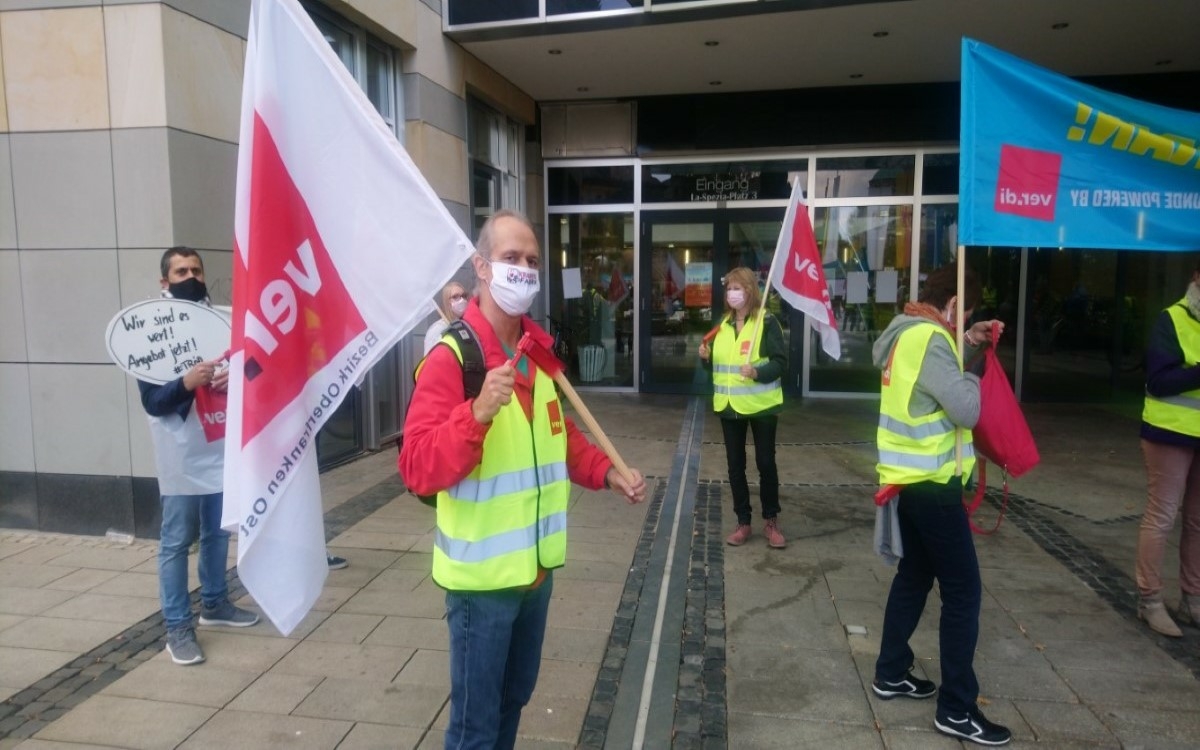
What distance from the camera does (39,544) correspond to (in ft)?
18.0

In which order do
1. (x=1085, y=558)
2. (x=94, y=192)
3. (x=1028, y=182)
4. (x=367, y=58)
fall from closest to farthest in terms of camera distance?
(x=1028, y=182)
(x=1085, y=558)
(x=94, y=192)
(x=367, y=58)

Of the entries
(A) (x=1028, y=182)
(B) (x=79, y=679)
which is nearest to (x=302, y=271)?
(B) (x=79, y=679)

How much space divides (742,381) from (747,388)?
0.06 metres

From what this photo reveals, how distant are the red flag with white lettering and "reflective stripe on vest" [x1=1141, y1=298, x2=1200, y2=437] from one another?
196cm

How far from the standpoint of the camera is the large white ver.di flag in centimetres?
214

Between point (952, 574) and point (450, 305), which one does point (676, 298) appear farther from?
point (952, 574)

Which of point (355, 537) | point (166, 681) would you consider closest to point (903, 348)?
point (166, 681)

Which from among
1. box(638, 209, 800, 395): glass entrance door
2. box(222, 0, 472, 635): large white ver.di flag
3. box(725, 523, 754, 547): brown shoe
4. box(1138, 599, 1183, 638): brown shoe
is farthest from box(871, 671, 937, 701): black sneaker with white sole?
box(638, 209, 800, 395): glass entrance door

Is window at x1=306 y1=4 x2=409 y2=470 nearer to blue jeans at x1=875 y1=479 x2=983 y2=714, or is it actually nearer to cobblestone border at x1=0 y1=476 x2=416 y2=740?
cobblestone border at x1=0 y1=476 x2=416 y2=740

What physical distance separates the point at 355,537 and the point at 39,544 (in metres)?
2.16

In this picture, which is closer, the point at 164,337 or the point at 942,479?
the point at 942,479

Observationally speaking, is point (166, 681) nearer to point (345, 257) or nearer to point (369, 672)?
point (369, 672)

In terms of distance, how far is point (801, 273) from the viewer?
5680 millimetres

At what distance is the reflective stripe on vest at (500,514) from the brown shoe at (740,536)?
331cm
